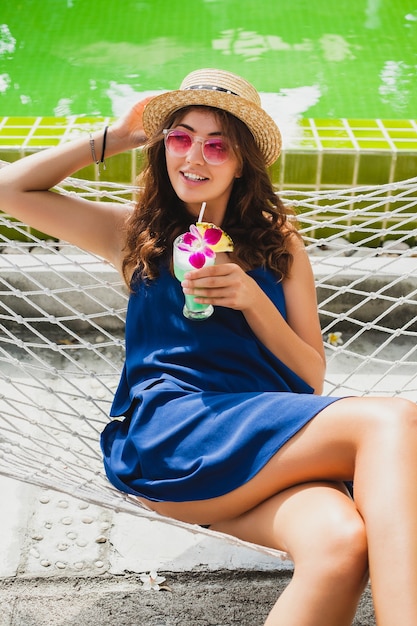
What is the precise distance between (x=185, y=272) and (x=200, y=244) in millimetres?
64

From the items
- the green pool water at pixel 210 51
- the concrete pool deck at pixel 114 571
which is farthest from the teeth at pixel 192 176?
the green pool water at pixel 210 51

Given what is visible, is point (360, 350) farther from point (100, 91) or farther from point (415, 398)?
point (100, 91)

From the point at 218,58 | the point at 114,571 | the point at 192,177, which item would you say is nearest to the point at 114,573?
the point at 114,571

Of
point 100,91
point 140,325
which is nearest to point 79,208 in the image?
point 140,325

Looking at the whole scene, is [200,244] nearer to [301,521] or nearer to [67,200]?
[67,200]

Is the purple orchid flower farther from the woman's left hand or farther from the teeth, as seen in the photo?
the teeth

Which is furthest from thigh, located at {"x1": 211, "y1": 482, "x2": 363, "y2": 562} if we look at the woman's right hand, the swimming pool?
the swimming pool

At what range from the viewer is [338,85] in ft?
16.7

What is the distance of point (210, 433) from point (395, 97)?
3662 mm

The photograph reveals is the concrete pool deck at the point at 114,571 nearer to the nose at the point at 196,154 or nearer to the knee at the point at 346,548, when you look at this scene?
the knee at the point at 346,548

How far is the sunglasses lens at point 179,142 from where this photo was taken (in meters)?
1.85

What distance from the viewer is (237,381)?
1.91 m

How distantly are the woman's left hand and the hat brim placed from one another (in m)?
0.32

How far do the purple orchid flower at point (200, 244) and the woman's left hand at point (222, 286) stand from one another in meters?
A: 0.02
